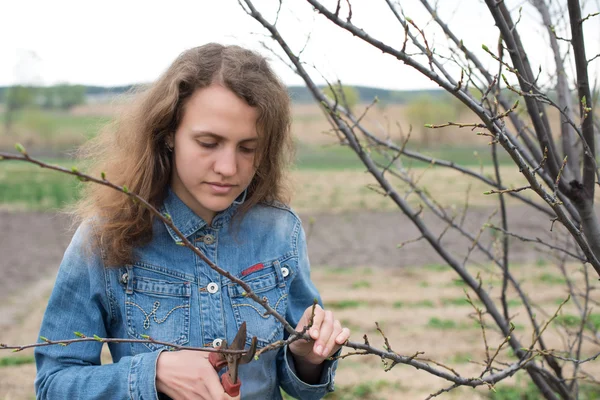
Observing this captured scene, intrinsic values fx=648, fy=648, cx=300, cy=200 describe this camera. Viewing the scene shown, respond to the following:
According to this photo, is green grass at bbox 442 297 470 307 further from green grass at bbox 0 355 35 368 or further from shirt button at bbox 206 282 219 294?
shirt button at bbox 206 282 219 294

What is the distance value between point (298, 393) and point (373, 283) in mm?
6635

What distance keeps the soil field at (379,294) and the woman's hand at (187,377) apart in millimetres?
1237

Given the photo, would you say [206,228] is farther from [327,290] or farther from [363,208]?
[363,208]

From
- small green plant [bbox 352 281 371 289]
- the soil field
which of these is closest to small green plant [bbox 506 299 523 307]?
the soil field

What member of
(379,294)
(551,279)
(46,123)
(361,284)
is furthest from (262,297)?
(46,123)

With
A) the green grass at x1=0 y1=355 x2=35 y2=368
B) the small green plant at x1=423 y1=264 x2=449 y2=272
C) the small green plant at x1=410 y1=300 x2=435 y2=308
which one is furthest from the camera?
Answer: the small green plant at x1=423 y1=264 x2=449 y2=272

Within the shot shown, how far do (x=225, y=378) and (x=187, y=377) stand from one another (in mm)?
80

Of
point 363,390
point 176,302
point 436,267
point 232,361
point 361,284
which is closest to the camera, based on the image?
point 232,361

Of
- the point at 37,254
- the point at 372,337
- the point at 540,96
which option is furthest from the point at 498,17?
the point at 37,254

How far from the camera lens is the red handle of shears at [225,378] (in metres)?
1.31

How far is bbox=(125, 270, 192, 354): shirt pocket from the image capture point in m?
1.55

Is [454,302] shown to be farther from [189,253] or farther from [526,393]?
[189,253]

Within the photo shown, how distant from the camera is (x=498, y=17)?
1307 mm

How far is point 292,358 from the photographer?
168cm
